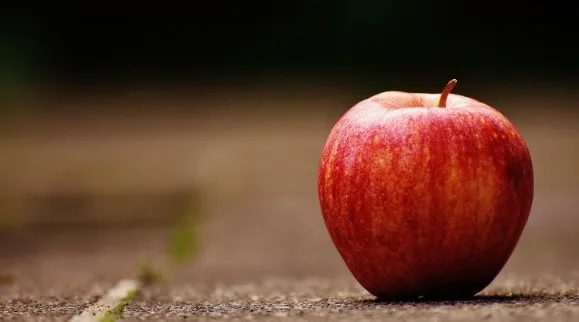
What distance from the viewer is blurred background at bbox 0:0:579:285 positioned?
992cm

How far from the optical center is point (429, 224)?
9.82ft

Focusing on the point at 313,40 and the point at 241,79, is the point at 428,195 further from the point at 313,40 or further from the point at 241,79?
the point at 241,79

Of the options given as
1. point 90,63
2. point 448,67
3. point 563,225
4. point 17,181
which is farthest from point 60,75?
point 563,225

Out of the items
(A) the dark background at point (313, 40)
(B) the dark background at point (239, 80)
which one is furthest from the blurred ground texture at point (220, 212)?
(A) the dark background at point (313, 40)

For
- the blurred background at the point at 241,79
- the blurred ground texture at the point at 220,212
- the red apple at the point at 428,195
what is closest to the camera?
the red apple at the point at 428,195

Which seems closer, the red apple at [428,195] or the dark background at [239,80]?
the red apple at [428,195]

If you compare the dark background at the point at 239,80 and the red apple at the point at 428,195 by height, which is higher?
the dark background at the point at 239,80

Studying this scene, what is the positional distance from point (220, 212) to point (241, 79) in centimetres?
341

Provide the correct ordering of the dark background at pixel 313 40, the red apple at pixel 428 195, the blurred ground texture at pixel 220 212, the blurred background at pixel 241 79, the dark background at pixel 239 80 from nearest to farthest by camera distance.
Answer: the red apple at pixel 428 195 → the blurred ground texture at pixel 220 212 → the dark background at pixel 239 80 → the blurred background at pixel 241 79 → the dark background at pixel 313 40

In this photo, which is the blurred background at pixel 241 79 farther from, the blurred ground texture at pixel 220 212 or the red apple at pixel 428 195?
the red apple at pixel 428 195

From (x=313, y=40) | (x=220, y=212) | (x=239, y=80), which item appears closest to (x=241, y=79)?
(x=239, y=80)

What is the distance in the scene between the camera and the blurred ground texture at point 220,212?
3.27 m

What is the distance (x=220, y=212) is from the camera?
7824 millimetres

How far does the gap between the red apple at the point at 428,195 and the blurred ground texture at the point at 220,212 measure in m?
0.11
